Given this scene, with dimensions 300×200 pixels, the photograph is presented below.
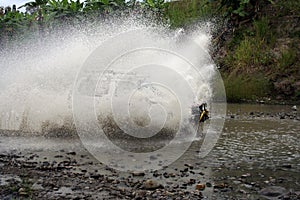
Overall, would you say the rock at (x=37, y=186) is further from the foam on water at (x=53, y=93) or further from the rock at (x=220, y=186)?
the foam on water at (x=53, y=93)

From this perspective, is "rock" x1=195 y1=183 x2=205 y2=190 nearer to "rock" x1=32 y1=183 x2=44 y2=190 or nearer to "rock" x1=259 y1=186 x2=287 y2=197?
"rock" x1=259 y1=186 x2=287 y2=197

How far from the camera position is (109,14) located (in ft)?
106

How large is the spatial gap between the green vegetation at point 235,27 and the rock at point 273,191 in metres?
18.2

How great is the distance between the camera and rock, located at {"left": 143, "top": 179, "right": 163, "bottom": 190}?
6688mm

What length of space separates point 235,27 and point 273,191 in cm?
2668

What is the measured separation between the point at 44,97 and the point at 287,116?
1014 cm

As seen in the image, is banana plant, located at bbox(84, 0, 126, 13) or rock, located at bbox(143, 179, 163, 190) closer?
rock, located at bbox(143, 179, 163, 190)

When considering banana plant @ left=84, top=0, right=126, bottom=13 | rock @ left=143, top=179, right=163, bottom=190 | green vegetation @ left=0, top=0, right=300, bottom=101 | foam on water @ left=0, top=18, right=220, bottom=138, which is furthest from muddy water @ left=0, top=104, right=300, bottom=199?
banana plant @ left=84, top=0, right=126, bottom=13

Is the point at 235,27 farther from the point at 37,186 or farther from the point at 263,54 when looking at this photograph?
the point at 37,186

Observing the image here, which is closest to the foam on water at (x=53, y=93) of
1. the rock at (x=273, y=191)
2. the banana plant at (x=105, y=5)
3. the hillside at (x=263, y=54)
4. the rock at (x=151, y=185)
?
the rock at (x=151, y=185)

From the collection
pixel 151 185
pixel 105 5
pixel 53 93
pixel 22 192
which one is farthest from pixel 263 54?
pixel 22 192

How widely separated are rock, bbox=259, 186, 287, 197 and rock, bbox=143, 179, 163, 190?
162 cm

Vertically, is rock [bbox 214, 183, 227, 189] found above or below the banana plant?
below

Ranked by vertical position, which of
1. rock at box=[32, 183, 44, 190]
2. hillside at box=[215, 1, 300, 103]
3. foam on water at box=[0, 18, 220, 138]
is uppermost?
hillside at box=[215, 1, 300, 103]
